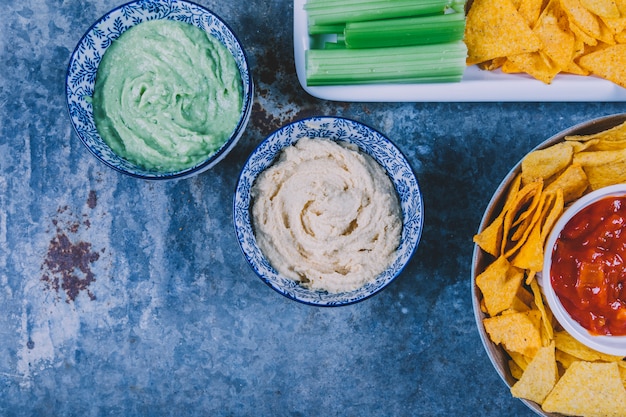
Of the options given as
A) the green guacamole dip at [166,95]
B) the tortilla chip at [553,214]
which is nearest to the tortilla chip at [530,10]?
the tortilla chip at [553,214]

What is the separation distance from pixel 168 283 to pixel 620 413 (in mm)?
1472

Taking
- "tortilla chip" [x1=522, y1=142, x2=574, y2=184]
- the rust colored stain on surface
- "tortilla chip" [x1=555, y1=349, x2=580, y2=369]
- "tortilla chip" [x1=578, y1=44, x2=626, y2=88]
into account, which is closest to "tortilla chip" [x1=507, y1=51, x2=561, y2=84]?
"tortilla chip" [x1=578, y1=44, x2=626, y2=88]

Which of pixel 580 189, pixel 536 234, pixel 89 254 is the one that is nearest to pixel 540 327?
pixel 536 234

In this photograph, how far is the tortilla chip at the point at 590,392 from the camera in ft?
6.06

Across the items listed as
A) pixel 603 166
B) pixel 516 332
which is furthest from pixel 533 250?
pixel 603 166

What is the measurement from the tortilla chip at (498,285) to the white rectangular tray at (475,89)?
0.54 meters

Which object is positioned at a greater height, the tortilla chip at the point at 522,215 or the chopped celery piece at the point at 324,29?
the chopped celery piece at the point at 324,29

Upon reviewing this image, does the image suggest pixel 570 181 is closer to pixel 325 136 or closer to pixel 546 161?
pixel 546 161

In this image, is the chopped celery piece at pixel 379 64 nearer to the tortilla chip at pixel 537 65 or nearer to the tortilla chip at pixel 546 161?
the tortilla chip at pixel 537 65

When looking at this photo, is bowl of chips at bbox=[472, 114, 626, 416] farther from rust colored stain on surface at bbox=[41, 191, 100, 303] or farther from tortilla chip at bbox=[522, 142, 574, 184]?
rust colored stain on surface at bbox=[41, 191, 100, 303]

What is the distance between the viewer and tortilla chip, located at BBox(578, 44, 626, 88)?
1923 millimetres

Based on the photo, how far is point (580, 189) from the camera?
6.35ft

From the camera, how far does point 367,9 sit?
200cm

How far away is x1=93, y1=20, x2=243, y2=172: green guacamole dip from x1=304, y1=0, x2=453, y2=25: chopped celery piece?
0.32 meters
